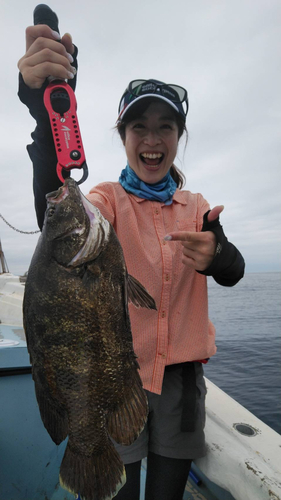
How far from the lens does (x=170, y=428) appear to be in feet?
7.60

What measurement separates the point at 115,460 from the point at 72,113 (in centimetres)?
172

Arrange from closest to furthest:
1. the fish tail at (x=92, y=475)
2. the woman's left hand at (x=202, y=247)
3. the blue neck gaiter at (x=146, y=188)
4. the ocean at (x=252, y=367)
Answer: the fish tail at (x=92, y=475), the woman's left hand at (x=202, y=247), the blue neck gaiter at (x=146, y=188), the ocean at (x=252, y=367)

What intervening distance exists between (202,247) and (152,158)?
115 cm

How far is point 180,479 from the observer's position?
2.35 meters

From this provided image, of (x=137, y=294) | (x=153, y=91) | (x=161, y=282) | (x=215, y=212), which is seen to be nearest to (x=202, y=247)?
(x=215, y=212)

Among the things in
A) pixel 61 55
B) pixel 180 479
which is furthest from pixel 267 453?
pixel 61 55

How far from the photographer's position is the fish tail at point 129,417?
1.48 m

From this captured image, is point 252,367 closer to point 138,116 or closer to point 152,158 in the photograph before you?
point 152,158

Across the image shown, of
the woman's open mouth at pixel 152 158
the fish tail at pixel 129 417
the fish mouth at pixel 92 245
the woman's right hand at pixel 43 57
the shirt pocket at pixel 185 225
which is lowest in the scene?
the fish tail at pixel 129 417

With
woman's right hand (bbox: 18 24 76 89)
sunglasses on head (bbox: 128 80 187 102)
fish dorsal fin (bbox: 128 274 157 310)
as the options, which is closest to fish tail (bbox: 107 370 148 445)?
fish dorsal fin (bbox: 128 274 157 310)

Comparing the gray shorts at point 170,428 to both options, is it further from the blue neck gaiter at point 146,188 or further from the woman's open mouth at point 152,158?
the woman's open mouth at point 152,158

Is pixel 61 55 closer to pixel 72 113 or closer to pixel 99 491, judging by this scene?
pixel 72 113

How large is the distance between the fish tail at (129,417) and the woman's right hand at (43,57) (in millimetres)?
1630

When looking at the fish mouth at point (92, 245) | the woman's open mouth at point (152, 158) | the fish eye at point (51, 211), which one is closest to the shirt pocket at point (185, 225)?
the woman's open mouth at point (152, 158)
